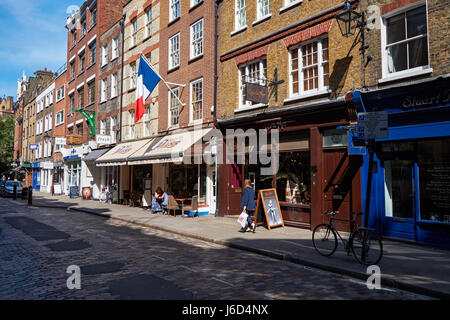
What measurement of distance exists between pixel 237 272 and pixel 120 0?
99.6 feet

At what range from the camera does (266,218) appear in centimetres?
1226

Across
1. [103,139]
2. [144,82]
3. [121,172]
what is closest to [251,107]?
[144,82]

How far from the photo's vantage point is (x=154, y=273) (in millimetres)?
6715

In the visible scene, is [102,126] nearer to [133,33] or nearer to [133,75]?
[133,75]

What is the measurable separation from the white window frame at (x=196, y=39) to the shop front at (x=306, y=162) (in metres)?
5.09

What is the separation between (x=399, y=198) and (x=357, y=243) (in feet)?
10.7

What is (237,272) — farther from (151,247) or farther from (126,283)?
(151,247)

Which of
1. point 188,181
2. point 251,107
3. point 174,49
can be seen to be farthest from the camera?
point 174,49

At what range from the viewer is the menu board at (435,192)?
8984mm

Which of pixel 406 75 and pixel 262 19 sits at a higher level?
pixel 262 19

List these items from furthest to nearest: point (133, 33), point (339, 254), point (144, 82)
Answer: point (133, 33)
point (144, 82)
point (339, 254)

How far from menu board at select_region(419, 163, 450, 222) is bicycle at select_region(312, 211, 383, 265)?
2.88 metres

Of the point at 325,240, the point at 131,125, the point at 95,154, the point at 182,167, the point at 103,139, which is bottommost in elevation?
the point at 325,240

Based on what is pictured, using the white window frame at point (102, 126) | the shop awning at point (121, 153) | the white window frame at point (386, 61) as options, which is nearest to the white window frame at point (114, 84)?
the white window frame at point (102, 126)
